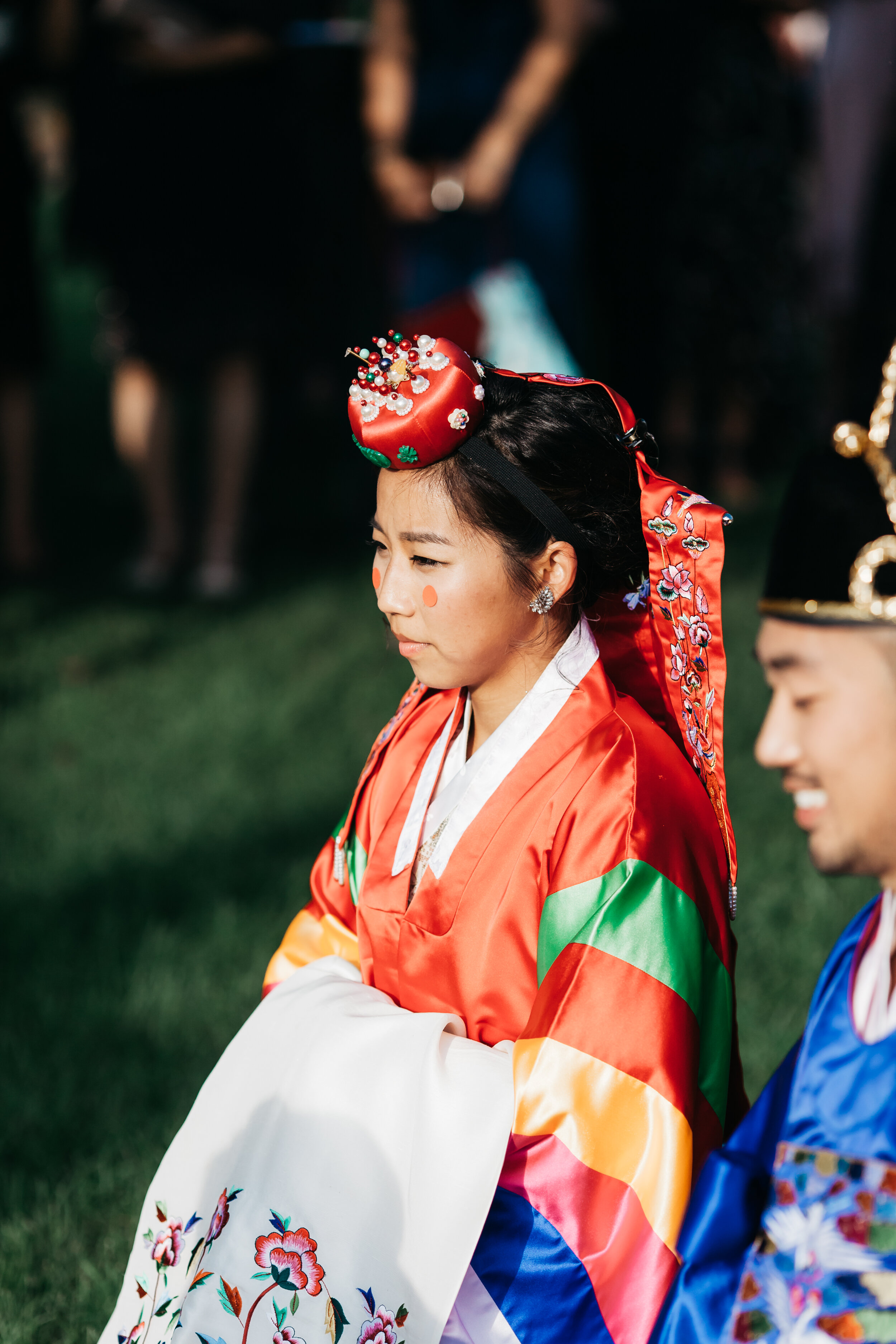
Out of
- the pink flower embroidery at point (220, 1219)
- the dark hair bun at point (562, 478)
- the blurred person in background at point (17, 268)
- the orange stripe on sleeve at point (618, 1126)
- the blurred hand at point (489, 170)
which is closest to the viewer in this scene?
the orange stripe on sleeve at point (618, 1126)

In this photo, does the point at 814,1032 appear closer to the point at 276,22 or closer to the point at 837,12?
the point at 276,22

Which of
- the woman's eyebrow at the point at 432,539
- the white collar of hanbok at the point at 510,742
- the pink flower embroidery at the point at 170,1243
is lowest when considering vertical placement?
the pink flower embroidery at the point at 170,1243

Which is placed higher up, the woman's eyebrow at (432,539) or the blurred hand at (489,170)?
the blurred hand at (489,170)

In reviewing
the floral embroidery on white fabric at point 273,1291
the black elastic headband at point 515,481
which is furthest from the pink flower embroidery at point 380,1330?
the black elastic headband at point 515,481

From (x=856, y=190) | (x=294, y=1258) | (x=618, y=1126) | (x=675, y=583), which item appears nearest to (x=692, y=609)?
(x=675, y=583)

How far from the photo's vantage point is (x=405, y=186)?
4.93m

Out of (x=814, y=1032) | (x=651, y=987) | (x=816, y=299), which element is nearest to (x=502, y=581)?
(x=651, y=987)

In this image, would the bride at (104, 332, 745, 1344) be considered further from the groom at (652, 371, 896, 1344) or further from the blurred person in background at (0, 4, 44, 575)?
the blurred person in background at (0, 4, 44, 575)

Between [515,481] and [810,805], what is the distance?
1.84ft

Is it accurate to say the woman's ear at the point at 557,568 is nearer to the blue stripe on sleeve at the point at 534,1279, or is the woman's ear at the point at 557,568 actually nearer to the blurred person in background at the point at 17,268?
the blue stripe on sleeve at the point at 534,1279

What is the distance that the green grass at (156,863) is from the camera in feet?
7.44

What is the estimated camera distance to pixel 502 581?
5.51ft

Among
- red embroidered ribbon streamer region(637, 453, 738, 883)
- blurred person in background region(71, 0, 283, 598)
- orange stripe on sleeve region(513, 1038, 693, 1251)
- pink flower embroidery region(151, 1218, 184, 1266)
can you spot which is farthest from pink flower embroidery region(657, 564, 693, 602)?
blurred person in background region(71, 0, 283, 598)

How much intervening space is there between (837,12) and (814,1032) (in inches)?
192
